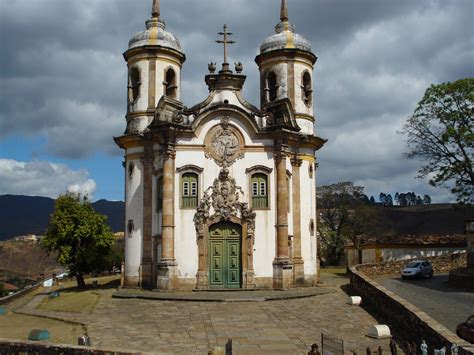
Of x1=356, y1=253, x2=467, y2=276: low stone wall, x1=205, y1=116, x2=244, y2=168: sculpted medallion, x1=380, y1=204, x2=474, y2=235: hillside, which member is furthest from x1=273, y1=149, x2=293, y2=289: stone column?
x1=380, y1=204, x2=474, y2=235: hillside

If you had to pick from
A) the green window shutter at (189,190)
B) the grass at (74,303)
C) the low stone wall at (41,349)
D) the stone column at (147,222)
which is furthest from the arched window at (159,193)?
the low stone wall at (41,349)

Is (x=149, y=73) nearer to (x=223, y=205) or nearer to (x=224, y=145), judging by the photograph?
(x=224, y=145)

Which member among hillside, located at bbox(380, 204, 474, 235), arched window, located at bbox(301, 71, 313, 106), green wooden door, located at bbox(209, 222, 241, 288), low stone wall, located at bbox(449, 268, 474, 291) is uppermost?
arched window, located at bbox(301, 71, 313, 106)

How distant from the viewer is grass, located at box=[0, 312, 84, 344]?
15500 millimetres

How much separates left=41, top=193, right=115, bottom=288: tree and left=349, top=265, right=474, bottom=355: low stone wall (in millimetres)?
13947

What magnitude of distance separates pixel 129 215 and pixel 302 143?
946 centimetres

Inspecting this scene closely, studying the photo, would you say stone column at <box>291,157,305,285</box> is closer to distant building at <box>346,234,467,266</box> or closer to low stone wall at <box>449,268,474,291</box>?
low stone wall at <box>449,268,474,291</box>

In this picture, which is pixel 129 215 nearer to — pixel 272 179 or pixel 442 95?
pixel 272 179

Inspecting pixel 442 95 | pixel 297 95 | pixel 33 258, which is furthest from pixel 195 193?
pixel 33 258

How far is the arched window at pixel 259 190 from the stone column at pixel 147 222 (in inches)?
202

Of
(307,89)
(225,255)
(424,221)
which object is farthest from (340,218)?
(424,221)

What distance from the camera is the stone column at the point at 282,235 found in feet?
82.1

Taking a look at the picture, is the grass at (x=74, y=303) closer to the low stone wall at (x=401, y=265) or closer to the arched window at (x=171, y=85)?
the arched window at (x=171, y=85)

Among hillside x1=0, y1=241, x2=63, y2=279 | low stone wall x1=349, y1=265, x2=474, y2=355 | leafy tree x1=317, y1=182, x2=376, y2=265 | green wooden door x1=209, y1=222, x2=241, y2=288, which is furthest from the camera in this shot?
hillside x1=0, y1=241, x2=63, y2=279
